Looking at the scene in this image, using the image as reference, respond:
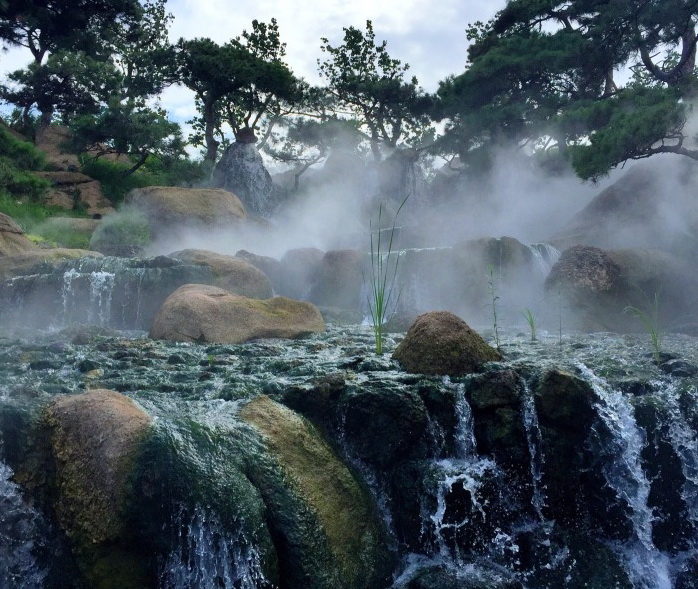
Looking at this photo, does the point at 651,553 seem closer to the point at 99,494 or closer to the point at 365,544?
the point at 365,544

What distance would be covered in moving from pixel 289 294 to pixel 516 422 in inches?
396

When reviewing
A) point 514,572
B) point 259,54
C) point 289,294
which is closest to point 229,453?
point 514,572

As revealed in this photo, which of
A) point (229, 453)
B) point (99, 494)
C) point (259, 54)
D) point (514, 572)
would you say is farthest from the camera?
point (259, 54)

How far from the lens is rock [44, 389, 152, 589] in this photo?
10.7ft

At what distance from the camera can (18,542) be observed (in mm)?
3471

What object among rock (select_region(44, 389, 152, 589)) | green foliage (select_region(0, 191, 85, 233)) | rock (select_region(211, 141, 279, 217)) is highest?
rock (select_region(211, 141, 279, 217))

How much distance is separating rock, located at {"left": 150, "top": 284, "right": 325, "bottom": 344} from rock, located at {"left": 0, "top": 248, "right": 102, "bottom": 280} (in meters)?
4.83

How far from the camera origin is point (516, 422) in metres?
4.51

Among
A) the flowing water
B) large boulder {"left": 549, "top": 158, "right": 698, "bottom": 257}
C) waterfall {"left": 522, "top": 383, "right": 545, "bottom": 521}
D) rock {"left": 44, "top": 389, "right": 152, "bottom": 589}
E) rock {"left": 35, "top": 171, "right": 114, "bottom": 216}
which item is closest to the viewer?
rock {"left": 44, "top": 389, "right": 152, "bottom": 589}

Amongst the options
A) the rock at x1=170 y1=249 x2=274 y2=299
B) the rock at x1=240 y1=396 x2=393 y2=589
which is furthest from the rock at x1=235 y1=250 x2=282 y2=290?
the rock at x1=240 y1=396 x2=393 y2=589

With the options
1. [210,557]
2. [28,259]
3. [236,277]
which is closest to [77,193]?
[28,259]

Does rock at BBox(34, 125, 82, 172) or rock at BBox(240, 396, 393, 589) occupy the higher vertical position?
rock at BBox(34, 125, 82, 172)

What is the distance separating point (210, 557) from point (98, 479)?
29.2 inches

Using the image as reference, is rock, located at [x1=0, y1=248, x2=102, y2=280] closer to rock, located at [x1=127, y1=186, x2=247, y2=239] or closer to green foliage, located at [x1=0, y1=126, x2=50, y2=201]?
rock, located at [x1=127, y1=186, x2=247, y2=239]
